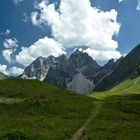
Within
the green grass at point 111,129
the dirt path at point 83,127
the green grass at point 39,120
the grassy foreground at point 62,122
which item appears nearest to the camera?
the green grass at point 39,120

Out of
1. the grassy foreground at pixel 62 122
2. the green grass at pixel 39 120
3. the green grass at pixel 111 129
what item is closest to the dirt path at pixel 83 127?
the grassy foreground at pixel 62 122

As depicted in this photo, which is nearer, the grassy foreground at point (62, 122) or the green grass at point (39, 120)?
the green grass at point (39, 120)

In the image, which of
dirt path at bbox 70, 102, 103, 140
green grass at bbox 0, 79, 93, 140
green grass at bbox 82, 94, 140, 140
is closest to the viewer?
green grass at bbox 0, 79, 93, 140

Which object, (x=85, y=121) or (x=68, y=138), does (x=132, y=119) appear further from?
(x=68, y=138)

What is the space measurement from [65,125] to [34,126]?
5.75 m

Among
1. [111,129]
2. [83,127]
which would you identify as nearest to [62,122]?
[83,127]

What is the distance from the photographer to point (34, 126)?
163 ft

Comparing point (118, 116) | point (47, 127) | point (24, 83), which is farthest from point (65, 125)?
→ point (24, 83)

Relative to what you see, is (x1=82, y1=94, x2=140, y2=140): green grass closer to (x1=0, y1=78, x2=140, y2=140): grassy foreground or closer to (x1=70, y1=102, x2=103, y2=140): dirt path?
(x1=0, y1=78, x2=140, y2=140): grassy foreground

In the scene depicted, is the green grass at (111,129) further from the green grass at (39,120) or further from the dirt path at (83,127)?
the green grass at (39,120)

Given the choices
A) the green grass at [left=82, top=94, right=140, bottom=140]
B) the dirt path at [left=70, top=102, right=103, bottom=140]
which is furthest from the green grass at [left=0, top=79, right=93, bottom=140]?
the green grass at [left=82, top=94, right=140, bottom=140]

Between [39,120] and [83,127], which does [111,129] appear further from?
[39,120]

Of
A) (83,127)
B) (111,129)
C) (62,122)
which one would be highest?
(62,122)

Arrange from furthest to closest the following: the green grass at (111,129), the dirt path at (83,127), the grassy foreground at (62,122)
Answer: the green grass at (111,129) < the dirt path at (83,127) < the grassy foreground at (62,122)
